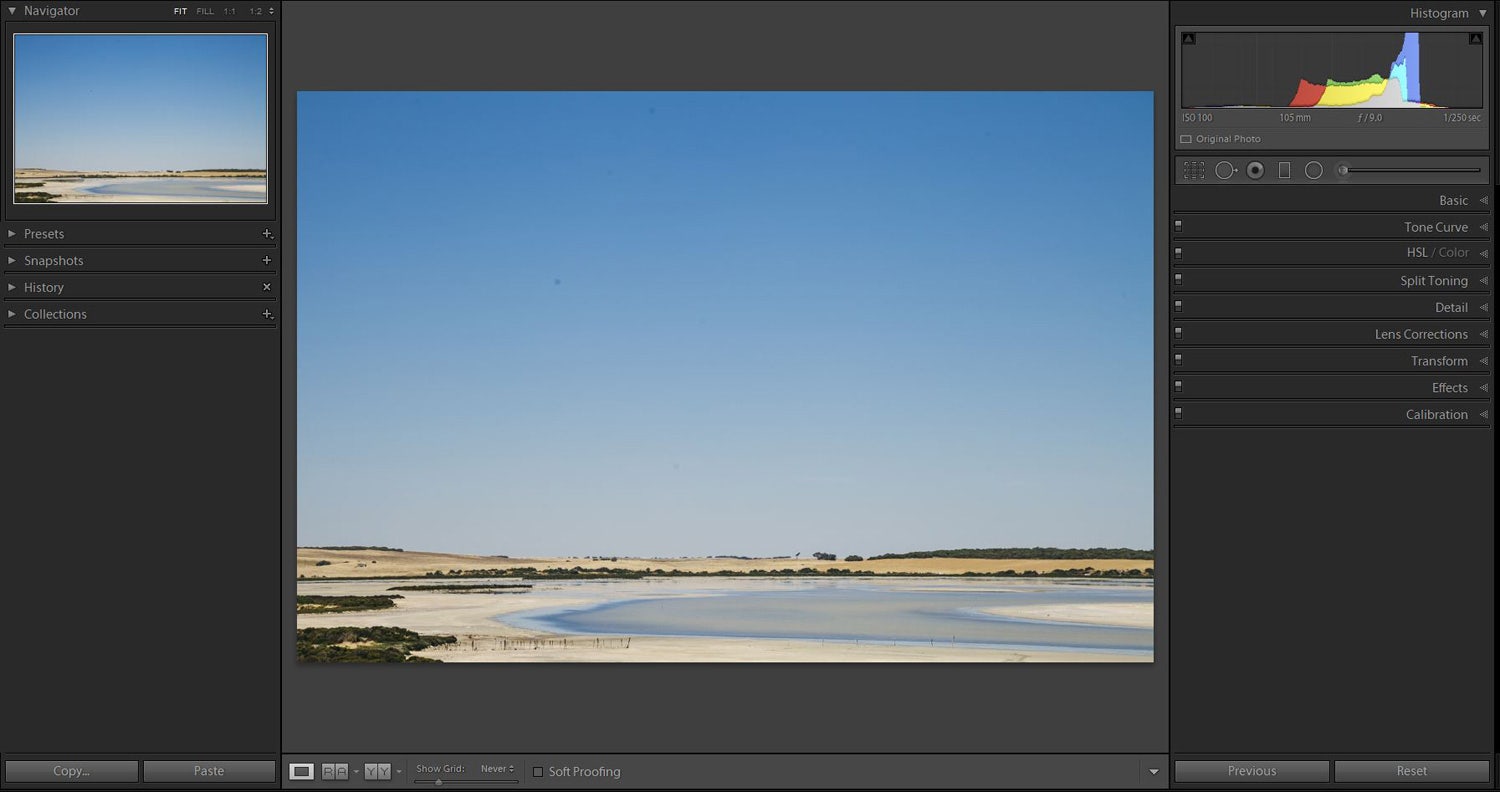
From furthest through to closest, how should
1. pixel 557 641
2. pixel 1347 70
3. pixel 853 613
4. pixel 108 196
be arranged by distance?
pixel 853 613
pixel 557 641
pixel 108 196
pixel 1347 70

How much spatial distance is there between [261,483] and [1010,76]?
360 inches

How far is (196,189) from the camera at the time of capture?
12000 millimetres

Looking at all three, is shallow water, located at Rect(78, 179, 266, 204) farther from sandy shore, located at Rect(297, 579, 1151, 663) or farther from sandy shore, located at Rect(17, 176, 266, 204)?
sandy shore, located at Rect(297, 579, 1151, 663)

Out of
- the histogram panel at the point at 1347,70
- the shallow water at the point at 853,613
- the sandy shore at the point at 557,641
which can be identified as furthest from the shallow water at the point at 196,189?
the shallow water at the point at 853,613

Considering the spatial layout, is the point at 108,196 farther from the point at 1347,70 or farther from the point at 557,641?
the point at 1347,70

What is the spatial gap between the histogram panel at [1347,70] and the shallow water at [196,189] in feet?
32.9

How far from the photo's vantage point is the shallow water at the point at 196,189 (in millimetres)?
11984

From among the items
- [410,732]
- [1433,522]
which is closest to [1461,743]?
[1433,522]

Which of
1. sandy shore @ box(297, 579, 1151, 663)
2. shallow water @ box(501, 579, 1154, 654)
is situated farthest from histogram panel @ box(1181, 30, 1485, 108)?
shallow water @ box(501, 579, 1154, 654)

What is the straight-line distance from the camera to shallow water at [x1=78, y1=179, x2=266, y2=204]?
12.0 meters

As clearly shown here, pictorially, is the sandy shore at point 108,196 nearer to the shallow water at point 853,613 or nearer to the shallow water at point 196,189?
the shallow water at point 196,189

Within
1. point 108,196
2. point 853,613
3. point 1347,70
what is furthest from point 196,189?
point 853,613

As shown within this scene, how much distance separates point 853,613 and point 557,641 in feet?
23.0

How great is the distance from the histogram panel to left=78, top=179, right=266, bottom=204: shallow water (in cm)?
1002
